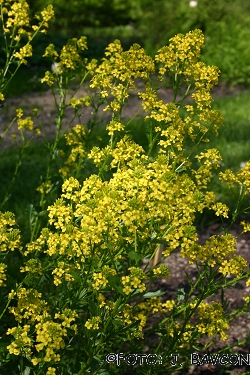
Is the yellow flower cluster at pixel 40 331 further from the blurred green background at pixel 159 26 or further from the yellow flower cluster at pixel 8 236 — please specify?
the blurred green background at pixel 159 26

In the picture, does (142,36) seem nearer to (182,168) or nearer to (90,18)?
(90,18)

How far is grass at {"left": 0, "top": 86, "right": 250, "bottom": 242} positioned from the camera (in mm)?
4215

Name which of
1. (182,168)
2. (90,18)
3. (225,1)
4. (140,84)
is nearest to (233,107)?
(140,84)

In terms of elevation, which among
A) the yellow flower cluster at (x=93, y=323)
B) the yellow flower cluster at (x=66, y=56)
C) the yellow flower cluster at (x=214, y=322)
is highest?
the yellow flower cluster at (x=66, y=56)

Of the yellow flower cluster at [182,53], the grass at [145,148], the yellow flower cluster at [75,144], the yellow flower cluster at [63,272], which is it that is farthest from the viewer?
the grass at [145,148]

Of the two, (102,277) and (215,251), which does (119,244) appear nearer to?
(102,277)

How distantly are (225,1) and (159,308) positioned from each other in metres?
10.0

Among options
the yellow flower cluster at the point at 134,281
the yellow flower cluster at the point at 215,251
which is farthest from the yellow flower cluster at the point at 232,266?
the yellow flower cluster at the point at 134,281

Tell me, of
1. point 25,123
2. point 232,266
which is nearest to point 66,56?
point 25,123

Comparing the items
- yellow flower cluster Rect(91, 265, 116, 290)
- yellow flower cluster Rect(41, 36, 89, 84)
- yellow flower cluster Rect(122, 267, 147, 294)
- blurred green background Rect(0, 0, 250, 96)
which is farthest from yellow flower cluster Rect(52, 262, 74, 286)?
blurred green background Rect(0, 0, 250, 96)

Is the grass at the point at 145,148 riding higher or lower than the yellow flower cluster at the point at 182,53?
lower

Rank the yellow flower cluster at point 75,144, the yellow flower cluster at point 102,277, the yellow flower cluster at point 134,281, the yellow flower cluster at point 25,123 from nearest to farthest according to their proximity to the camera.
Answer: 1. the yellow flower cluster at point 134,281
2. the yellow flower cluster at point 102,277
3. the yellow flower cluster at point 75,144
4. the yellow flower cluster at point 25,123

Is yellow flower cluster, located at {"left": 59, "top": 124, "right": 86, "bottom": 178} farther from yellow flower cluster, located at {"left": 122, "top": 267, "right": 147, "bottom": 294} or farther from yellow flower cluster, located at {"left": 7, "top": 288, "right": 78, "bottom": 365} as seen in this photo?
yellow flower cluster, located at {"left": 122, "top": 267, "right": 147, "bottom": 294}

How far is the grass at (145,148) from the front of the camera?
4.21 meters
